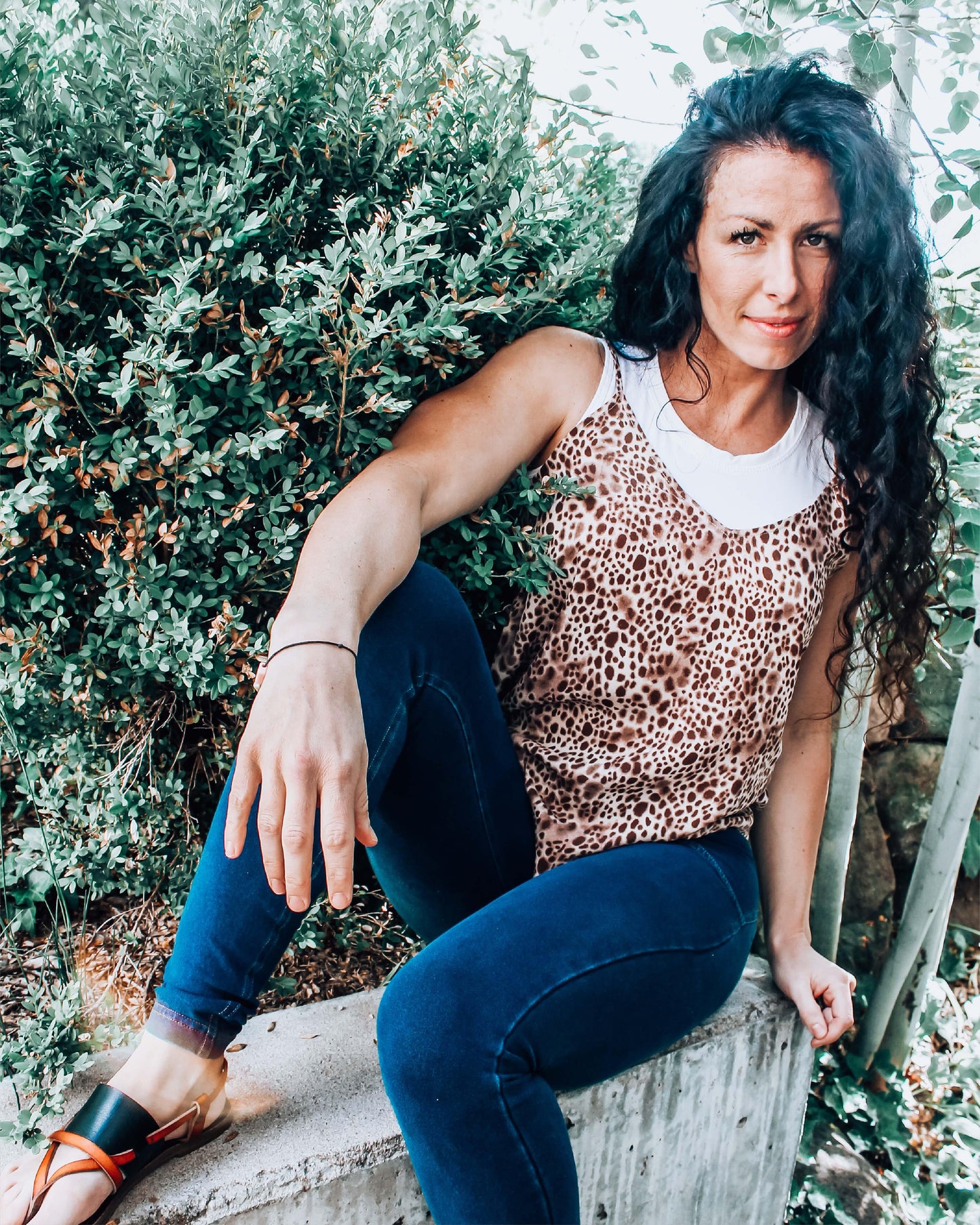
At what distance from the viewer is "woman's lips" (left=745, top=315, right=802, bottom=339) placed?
1.74 metres

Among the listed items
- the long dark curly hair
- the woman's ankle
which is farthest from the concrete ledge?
the long dark curly hair

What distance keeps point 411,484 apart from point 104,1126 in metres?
0.99

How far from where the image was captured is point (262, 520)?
159 centimetres

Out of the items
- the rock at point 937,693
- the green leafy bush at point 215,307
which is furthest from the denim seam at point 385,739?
the rock at point 937,693

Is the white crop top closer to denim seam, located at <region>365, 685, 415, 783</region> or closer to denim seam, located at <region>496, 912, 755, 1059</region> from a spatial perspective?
denim seam, located at <region>365, 685, 415, 783</region>

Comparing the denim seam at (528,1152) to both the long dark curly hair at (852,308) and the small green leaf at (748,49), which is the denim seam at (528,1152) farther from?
the small green leaf at (748,49)

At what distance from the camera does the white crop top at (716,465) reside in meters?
1.78

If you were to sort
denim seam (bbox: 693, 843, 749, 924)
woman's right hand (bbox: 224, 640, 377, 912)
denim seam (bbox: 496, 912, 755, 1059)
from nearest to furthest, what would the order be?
woman's right hand (bbox: 224, 640, 377, 912) < denim seam (bbox: 496, 912, 755, 1059) < denim seam (bbox: 693, 843, 749, 924)

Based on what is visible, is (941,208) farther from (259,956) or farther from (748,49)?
(259,956)

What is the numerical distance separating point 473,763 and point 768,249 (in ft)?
3.49

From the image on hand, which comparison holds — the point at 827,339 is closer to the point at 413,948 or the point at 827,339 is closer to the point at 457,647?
the point at 457,647

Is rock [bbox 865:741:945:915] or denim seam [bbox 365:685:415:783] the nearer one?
denim seam [bbox 365:685:415:783]

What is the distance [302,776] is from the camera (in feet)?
3.76

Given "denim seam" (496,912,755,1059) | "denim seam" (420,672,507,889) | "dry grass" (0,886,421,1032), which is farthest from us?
"dry grass" (0,886,421,1032)
